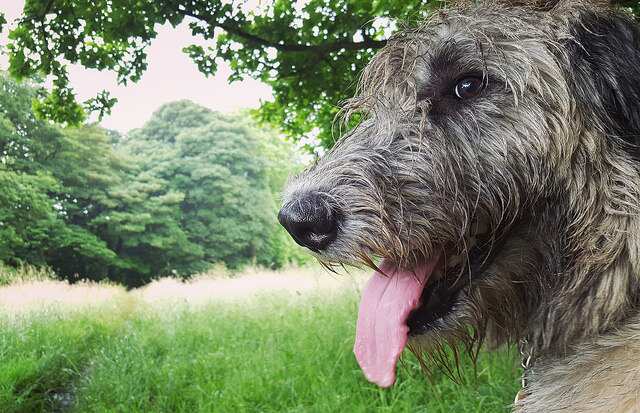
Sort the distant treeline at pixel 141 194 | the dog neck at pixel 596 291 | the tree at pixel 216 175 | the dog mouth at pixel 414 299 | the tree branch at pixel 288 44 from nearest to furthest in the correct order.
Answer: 1. the dog neck at pixel 596 291
2. the dog mouth at pixel 414 299
3. the tree branch at pixel 288 44
4. the distant treeline at pixel 141 194
5. the tree at pixel 216 175

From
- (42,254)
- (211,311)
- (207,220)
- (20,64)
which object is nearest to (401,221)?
(20,64)

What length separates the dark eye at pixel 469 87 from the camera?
1.94 meters

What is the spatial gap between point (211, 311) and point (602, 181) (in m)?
7.01

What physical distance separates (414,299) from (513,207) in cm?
44

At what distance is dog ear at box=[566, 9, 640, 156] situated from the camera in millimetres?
1726

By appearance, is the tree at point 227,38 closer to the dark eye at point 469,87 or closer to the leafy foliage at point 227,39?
the leafy foliage at point 227,39

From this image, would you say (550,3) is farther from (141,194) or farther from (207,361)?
(141,194)

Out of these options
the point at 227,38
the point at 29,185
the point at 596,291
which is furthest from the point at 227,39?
the point at 596,291

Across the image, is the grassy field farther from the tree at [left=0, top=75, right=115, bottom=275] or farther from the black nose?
the black nose

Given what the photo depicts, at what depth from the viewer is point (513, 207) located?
1788 millimetres

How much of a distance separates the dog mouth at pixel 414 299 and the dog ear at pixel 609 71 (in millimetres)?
528

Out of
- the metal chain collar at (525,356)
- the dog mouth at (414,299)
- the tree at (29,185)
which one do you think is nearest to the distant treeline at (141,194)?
the tree at (29,185)

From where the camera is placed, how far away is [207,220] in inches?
631

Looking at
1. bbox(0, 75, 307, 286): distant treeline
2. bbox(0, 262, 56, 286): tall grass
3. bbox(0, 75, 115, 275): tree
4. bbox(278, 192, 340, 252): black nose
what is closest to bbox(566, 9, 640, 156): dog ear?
bbox(278, 192, 340, 252): black nose
